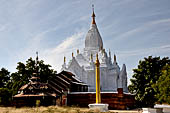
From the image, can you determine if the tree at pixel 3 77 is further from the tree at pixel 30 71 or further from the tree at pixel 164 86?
the tree at pixel 164 86

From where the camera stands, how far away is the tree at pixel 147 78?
18578 mm

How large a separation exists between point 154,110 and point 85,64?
19.6m

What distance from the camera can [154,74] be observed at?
18812mm

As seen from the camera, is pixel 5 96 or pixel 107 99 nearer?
pixel 107 99

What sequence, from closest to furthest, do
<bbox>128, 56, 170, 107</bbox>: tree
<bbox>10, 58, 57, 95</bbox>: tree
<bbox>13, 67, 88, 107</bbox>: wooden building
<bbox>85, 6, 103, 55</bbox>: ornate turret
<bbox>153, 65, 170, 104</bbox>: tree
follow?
<bbox>153, 65, 170, 104</bbox>: tree, <bbox>128, 56, 170, 107</bbox>: tree, <bbox>13, 67, 88, 107</bbox>: wooden building, <bbox>10, 58, 57, 95</bbox>: tree, <bbox>85, 6, 103, 55</bbox>: ornate turret

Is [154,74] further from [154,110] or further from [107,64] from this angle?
[107,64]

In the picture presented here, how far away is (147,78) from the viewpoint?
18656 millimetres

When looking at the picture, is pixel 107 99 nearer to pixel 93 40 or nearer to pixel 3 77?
pixel 93 40

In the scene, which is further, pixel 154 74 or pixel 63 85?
pixel 63 85

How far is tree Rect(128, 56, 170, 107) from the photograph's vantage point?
61.0 feet

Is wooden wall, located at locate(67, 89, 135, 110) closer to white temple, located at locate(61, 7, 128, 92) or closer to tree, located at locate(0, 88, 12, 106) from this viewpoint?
white temple, located at locate(61, 7, 128, 92)

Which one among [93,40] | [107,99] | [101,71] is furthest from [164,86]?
[93,40]

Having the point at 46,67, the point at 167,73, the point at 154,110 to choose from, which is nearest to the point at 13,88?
the point at 46,67

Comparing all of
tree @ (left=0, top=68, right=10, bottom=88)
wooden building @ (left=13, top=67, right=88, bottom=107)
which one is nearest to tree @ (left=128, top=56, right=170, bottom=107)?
wooden building @ (left=13, top=67, right=88, bottom=107)
